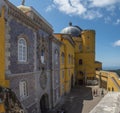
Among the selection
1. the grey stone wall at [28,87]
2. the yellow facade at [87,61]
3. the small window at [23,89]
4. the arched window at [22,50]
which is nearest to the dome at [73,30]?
the yellow facade at [87,61]

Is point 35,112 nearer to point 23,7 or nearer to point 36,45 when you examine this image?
point 36,45

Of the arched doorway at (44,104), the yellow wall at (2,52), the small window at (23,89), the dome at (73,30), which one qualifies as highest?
the dome at (73,30)

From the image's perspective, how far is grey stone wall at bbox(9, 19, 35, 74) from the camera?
41.8 ft

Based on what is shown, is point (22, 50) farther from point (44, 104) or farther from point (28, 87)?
point (44, 104)

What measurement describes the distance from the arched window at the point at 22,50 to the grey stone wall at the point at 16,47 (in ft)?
1.25

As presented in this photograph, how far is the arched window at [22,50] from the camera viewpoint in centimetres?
1414

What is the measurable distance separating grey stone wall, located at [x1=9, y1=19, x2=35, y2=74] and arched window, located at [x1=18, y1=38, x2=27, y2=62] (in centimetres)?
38

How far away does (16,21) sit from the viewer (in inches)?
528

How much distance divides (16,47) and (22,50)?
1.24 metres

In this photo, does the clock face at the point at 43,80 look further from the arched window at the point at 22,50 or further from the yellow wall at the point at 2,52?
the yellow wall at the point at 2,52

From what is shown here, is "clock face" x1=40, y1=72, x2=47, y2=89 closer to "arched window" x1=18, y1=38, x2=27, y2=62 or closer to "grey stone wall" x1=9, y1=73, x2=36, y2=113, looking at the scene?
"grey stone wall" x1=9, y1=73, x2=36, y2=113

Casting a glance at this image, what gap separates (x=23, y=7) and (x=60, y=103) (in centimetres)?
→ 1380

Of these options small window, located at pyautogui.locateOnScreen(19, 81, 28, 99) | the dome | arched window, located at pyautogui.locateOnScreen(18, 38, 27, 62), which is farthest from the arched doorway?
the dome

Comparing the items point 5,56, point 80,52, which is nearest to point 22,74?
point 5,56
